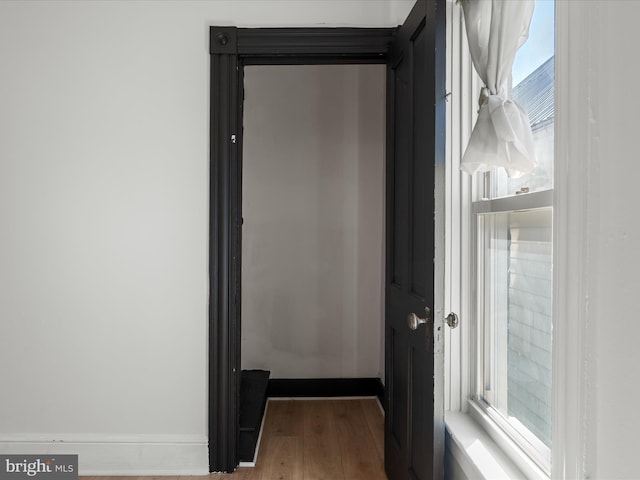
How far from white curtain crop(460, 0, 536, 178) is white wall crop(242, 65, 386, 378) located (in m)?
1.99

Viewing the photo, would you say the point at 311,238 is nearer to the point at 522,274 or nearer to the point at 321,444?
the point at 321,444

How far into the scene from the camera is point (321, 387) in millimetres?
3414

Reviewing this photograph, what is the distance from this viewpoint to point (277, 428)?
Result: 2855mm

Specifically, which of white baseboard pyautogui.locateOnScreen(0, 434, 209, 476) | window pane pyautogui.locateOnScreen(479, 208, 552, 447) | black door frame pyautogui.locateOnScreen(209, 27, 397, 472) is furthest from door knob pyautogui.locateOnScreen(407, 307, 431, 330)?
white baseboard pyautogui.locateOnScreen(0, 434, 209, 476)

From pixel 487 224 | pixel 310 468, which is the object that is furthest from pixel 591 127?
pixel 310 468

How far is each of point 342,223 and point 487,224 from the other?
1781 millimetres

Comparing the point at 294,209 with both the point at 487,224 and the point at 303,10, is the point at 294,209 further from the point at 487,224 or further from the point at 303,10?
the point at 487,224

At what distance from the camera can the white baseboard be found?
7.59ft

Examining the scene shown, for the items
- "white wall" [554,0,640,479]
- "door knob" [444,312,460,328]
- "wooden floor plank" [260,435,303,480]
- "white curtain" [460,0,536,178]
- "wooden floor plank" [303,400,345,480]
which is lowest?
"wooden floor plank" [260,435,303,480]

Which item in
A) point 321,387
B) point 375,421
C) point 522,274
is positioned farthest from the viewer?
point 321,387

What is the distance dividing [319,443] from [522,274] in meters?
1.77

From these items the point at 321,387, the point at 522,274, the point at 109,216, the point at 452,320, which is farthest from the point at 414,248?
the point at 321,387

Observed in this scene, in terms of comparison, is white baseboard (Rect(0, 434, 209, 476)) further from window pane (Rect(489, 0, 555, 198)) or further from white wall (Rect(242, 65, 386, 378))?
window pane (Rect(489, 0, 555, 198))

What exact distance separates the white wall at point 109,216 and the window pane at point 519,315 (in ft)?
4.62
